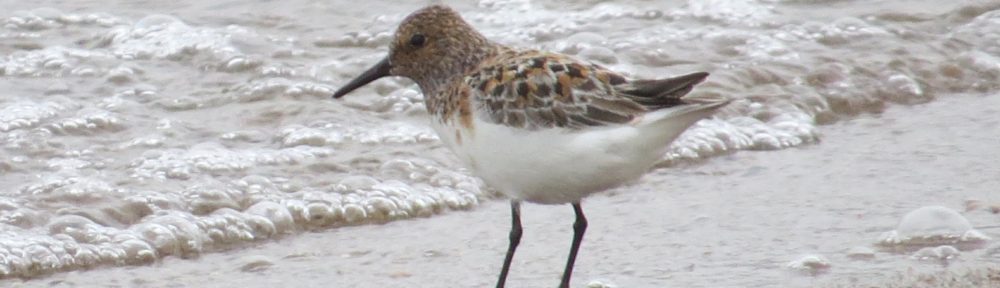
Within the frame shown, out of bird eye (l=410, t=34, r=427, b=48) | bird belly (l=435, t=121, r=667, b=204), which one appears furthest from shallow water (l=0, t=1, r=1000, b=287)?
bird eye (l=410, t=34, r=427, b=48)

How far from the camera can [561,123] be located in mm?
4074

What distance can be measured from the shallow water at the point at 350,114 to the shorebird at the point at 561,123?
541mm

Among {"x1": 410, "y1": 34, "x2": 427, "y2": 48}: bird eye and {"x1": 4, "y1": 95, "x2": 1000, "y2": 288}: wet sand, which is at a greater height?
{"x1": 410, "y1": 34, "x2": 427, "y2": 48}: bird eye

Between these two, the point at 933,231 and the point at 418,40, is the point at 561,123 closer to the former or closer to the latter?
the point at 418,40

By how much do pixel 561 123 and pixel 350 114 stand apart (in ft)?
8.67

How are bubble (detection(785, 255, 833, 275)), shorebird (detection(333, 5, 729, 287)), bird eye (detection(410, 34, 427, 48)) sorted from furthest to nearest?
bird eye (detection(410, 34, 427, 48)) → bubble (detection(785, 255, 833, 275)) → shorebird (detection(333, 5, 729, 287))

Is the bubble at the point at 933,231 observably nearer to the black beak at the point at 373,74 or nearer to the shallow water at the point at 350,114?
the shallow water at the point at 350,114

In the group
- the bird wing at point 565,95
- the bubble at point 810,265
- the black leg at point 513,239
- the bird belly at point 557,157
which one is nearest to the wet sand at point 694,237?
the bubble at point 810,265

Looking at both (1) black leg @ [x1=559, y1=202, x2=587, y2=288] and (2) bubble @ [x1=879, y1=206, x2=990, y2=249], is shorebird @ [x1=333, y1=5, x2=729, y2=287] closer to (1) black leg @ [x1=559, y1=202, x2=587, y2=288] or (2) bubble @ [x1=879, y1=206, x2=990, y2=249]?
(1) black leg @ [x1=559, y1=202, x2=587, y2=288]

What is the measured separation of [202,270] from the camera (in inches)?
193

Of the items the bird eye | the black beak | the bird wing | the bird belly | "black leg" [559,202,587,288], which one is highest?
the bird eye

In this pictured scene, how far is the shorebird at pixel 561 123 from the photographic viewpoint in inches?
158

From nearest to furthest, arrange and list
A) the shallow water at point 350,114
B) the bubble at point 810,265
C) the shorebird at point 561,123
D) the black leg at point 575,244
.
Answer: the shorebird at point 561,123, the black leg at point 575,244, the bubble at point 810,265, the shallow water at point 350,114

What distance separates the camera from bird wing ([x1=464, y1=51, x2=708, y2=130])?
4.03 metres
